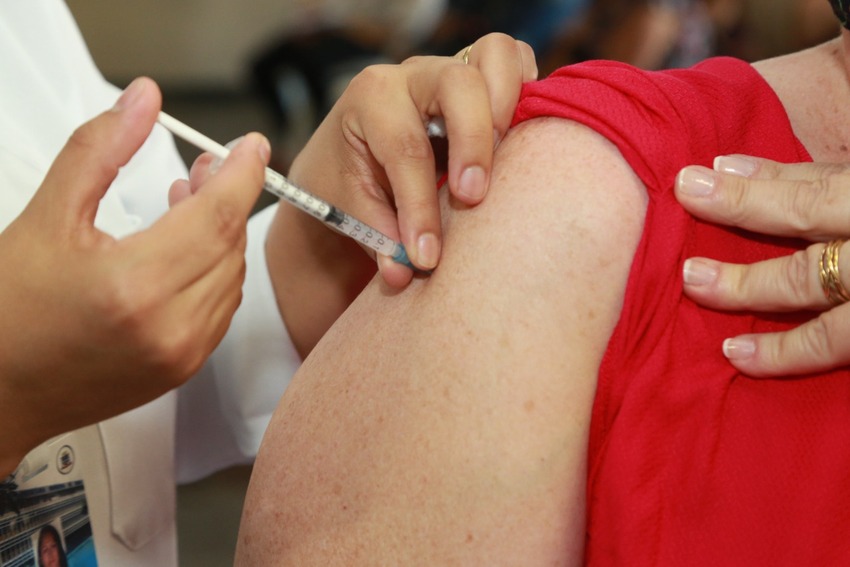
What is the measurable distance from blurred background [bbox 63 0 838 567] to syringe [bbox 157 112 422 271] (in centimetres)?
276

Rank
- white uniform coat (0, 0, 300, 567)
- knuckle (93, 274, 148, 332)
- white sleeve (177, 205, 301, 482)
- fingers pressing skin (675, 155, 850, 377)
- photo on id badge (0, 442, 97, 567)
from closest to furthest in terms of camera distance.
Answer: knuckle (93, 274, 148, 332)
fingers pressing skin (675, 155, 850, 377)
photo on id badge (0, 442, 97, 567)
white uniform coat (0, 0, 300, 567)
white sleeve (177, 205, 301, 482)

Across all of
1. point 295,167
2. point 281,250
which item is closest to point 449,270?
point 295,167

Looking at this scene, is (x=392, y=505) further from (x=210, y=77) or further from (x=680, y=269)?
(x=210, y=77)

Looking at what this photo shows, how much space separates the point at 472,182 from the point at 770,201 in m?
0.25

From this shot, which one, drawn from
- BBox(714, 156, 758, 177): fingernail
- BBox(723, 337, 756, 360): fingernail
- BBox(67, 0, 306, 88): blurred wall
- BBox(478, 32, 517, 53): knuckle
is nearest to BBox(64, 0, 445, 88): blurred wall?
BBox(67, 0, 306, 88): blurred wall

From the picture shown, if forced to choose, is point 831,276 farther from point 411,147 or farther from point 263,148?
point 263,148

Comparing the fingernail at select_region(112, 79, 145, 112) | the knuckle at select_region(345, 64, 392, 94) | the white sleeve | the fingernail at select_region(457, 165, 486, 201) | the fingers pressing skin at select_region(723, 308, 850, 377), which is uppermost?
the fingernail at select_region(112, 79, 145, 112)

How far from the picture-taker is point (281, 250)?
3.68 feet

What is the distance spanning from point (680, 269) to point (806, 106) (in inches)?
11.3

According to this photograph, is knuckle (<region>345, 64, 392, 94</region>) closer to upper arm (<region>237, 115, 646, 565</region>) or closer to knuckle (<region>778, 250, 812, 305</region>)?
upper arm (<region>237, 115, 646, 565</region>)

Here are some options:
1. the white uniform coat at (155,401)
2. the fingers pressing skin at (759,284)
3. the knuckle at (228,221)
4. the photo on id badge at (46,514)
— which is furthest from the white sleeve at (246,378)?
the fingers pressing skin at (759,284)

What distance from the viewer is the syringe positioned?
684 mm

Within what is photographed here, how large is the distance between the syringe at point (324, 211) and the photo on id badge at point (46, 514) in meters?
0.38

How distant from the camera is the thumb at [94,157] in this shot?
592mm
